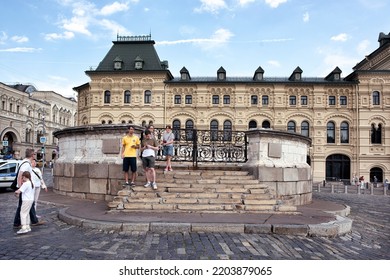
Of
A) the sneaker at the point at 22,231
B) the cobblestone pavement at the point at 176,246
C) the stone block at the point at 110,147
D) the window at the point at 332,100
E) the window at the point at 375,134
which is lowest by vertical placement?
the cobblestone pavement at the point at 176,246

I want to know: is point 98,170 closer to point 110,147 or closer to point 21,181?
point 110,147

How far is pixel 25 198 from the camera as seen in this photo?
6227 mm

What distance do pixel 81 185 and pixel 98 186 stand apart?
33.3 inches

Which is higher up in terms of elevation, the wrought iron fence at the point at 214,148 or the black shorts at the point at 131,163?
the wrought iron fence at the point at 214,148

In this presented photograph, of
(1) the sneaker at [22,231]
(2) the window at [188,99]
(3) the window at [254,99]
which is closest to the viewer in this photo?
(1) the sneaker at [22,231]

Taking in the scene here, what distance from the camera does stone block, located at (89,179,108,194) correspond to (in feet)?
33.6

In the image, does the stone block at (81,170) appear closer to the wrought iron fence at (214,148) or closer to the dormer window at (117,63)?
the wrought iron fence at (214,148)

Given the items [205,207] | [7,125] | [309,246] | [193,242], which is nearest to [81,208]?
[205,207]

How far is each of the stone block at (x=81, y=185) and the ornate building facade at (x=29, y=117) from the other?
33.8 metres

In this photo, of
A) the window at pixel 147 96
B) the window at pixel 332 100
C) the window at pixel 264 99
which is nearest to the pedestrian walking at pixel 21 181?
the window at pixel 147 96

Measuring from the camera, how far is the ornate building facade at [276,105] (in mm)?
38938

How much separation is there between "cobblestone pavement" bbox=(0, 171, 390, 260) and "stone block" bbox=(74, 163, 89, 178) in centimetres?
398

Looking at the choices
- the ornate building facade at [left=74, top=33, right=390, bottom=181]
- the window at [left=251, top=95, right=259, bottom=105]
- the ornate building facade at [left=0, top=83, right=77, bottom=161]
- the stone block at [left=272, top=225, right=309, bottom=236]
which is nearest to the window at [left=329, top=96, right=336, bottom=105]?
the ornate building facade at [left=74, top=33, right=390, bottom=181]

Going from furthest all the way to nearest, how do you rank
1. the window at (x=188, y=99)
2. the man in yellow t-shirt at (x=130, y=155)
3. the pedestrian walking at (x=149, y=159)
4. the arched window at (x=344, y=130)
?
1. the window at (x=188, y=99)
2. the arched window at (x=344, y=130)
3. the man in yellow t-shirt at (x=130, y=155)
4. the pedestrian walking at (x=149, y=159)
